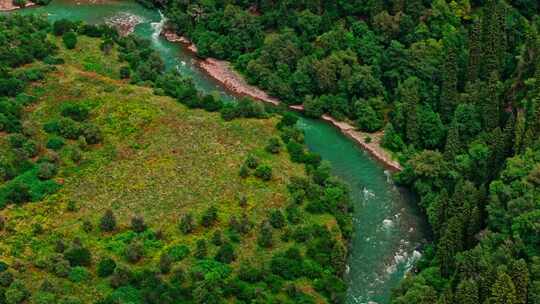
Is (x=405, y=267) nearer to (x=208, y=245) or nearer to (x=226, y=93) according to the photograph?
(x=208, y=245)

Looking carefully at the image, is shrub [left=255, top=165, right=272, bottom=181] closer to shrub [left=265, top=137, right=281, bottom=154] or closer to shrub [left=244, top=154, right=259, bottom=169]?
shrub [left=244, top=154, right=259, bottom=169]

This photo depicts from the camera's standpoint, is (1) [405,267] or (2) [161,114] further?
(2) [161,114]

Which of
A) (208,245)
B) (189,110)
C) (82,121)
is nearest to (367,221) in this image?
(208,245)

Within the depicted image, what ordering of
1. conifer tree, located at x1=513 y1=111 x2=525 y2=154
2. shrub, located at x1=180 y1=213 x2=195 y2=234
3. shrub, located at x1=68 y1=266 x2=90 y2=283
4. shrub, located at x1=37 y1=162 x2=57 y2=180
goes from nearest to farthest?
shrub, located at x1=68 y1=266 x2=90 y2=283, shrub, located at x1=180 y1=213 x2=195 y2=234, conifer tree, located at x1=513 y1=111 x2=525 y2=154, shrub, located at x1=37 y1=162 x2=57 y2=180

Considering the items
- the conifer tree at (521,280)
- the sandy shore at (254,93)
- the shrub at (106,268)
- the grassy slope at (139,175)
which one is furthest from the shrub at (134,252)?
the sandy shore at (254,93)

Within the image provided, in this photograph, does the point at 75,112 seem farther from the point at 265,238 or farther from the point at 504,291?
the point at 504,291

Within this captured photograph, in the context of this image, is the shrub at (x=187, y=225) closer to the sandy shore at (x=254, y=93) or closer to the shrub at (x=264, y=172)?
the shrub at (x=264, y=172)

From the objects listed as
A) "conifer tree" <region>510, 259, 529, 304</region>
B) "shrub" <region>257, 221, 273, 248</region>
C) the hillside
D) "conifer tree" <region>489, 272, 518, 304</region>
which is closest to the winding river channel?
the hillside
